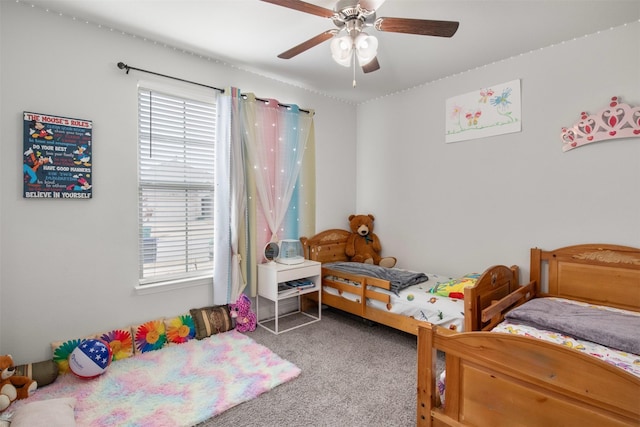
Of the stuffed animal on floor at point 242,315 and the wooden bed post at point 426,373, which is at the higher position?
the wooden bed post at point 426,373

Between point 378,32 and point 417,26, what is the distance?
0.81m

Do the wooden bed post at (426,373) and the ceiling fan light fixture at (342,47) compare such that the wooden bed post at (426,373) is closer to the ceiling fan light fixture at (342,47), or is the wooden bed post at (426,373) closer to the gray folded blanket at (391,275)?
the gray folded blanket at (391,275)

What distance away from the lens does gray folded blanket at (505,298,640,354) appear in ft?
5.82

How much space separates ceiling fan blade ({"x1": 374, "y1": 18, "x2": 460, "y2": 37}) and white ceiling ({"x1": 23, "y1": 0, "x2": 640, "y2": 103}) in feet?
1.36

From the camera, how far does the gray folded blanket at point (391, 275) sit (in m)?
2.98

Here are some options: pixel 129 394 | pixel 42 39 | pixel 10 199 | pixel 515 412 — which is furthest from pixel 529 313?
pixel 42 39

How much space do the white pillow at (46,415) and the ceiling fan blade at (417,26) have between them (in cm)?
274

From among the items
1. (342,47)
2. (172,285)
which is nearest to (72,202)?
(172,285)

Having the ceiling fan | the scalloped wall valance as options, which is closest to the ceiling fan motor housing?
the ceiling fan

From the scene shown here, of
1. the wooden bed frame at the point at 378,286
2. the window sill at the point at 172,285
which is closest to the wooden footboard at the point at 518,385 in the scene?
the wooden bed frame at the point at 378,286

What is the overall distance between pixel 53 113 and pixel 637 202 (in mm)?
4240

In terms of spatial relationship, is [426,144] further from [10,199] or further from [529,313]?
[10,199]

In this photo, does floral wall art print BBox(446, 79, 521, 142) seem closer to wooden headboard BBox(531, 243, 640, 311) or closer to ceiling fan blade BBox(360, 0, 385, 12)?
wooden headboard BBox(531, 243, 640, 311)

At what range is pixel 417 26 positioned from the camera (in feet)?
5.89
